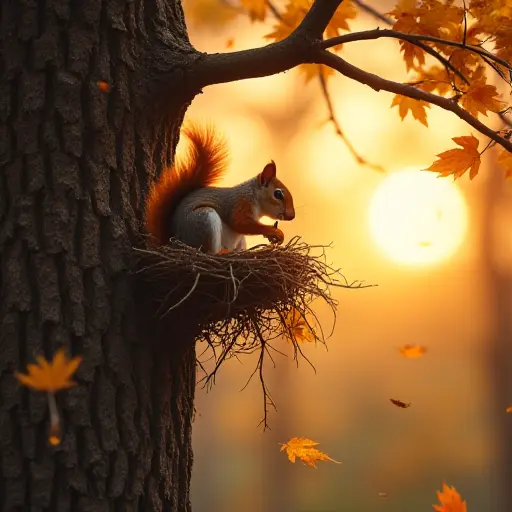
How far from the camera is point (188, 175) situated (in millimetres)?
2004

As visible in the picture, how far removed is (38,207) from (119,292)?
24 centimetres

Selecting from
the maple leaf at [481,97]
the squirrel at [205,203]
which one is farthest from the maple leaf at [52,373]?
the maple leaf at [481,97]

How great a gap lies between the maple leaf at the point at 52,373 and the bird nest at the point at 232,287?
21cm

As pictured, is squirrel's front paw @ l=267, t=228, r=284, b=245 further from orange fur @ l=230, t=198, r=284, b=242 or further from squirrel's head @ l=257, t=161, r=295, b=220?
squirrel's head @ l=257, t=161, r=295, b=220

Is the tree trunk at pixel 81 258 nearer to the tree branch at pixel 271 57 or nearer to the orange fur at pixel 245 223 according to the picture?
the tree branch at pixel 271 57

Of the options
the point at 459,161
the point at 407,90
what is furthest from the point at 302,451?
the point at 407,90

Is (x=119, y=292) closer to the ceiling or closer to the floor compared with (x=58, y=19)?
closer to the floor

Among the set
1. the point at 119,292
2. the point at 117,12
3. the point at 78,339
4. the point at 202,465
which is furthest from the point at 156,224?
the point at 202,465

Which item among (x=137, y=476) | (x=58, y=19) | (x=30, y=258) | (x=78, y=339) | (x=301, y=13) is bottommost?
(x=137, y=476)

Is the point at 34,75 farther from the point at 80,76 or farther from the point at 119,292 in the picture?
the point at 119,292

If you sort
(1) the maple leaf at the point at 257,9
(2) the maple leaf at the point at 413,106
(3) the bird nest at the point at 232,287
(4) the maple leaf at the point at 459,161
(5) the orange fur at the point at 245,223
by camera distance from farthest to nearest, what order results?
(1) the maple leaf at the point at 257,9, (5) the orange fur at the point at 245,223, (2) the maple leaf at the point at 413,106, (4) the maple leaf at the point at 459,161, (3) the bird nest at the point at 232,287

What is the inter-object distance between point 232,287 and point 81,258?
311 millimetres

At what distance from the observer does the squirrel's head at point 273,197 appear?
2361 millimetres

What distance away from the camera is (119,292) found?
1685 millimetres
